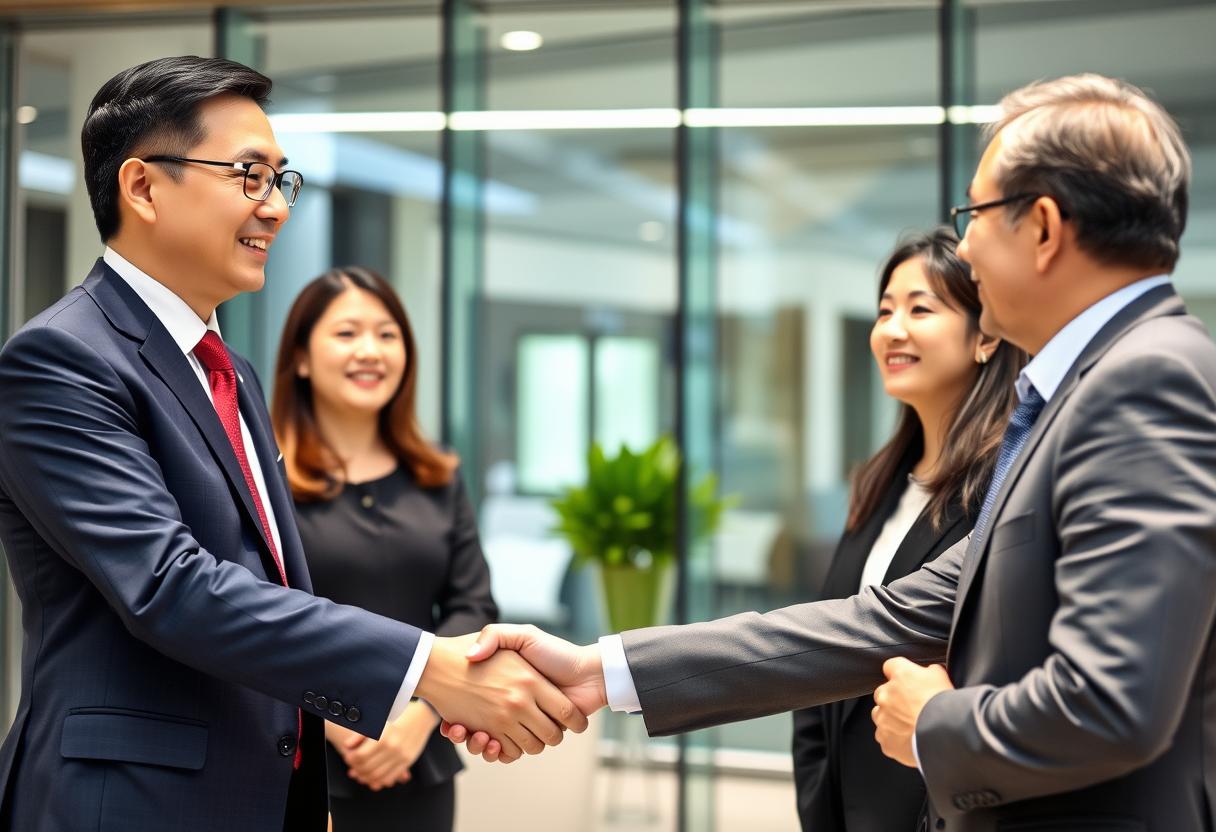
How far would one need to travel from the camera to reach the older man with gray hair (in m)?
1.29

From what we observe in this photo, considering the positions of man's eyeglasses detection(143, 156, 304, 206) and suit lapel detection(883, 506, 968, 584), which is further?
suit lapel detection(883, 506, 968, 584)

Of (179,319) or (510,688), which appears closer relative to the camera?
(179,319)

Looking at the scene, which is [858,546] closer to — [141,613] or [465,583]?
[465,583]

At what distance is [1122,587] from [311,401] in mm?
2346

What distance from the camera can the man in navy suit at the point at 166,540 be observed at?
5.54ft

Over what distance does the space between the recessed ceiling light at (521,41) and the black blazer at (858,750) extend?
3062mm

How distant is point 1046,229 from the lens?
148cm

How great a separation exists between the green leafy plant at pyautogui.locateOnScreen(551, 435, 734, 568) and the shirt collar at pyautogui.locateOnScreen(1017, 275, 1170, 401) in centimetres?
322

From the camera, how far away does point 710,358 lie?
489 cm

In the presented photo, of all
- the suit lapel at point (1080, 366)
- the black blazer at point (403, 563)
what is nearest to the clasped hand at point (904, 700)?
the suit lapel at point (1080, 366)

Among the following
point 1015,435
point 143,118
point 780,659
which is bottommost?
point 780,659

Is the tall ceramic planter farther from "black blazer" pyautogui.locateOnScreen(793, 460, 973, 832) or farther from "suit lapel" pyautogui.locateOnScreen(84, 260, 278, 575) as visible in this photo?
"suit lapel" pyautogui.locateOnScreen(84, 260, 278, 575)

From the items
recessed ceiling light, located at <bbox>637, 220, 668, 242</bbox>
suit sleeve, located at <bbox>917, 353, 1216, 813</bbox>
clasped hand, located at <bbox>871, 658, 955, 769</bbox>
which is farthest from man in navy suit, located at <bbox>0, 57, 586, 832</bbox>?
recessed ceiling light, located at <bbox>637, 220, 668, 242</bbox>

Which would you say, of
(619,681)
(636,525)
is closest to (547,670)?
(619,681)
